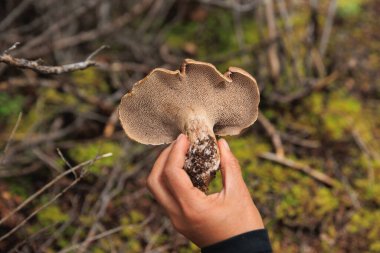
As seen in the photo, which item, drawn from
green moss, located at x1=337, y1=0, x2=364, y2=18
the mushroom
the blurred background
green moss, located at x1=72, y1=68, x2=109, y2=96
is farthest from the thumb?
green moss, located at x1=337, y1=0, x2=364, y2=18

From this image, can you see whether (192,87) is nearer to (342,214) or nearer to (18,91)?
(342,214)

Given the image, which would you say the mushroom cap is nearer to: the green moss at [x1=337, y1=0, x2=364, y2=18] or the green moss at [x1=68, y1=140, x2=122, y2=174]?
the green moss at [x1=68, y1=140, x2=122, y2=174]

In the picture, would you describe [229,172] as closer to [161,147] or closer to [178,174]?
[178,174]

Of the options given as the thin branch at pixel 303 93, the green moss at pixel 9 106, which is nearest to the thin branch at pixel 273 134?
the thin branch at pixel 303 93

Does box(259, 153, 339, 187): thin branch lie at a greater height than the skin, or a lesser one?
lesser

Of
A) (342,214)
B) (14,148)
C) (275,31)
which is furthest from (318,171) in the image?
(14,148)

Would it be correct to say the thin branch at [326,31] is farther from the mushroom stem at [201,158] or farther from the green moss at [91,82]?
the mushroom stem at [201,158]

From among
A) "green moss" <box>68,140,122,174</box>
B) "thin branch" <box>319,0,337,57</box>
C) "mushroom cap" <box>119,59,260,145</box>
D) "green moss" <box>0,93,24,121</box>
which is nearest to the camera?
"mushroom cap" <box>119,59,260,145</box>
